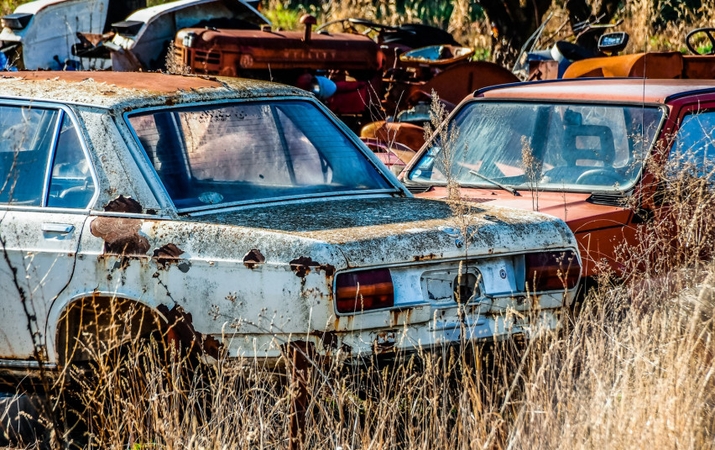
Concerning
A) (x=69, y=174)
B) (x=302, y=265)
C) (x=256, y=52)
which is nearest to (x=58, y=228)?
(x=69, y=174)

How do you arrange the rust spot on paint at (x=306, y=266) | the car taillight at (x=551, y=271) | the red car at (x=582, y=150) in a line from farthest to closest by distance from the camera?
the red car at (x=582, y=150) < the car taillight at (x=551, y=271) < the rust spot on paint at (x=306, y=266)

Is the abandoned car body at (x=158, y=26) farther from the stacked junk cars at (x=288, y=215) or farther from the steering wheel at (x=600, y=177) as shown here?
the steering wheel at (x=600, y=177)

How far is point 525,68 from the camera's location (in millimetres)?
10328

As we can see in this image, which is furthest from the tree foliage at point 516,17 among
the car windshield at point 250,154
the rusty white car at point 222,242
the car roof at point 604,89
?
the rusty white car at point 222,242

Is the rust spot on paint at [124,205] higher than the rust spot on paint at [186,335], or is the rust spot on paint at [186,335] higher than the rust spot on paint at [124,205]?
the rust spot on paint at [124,205]

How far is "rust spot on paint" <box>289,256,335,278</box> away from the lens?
11.8 ft

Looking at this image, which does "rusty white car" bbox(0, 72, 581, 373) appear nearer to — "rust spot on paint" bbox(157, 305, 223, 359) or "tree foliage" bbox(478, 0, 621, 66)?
"rust spot on paint" bbox(157, 305, 223, 359)

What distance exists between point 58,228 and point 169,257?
1.84 feet

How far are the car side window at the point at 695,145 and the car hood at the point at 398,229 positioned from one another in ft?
3.41

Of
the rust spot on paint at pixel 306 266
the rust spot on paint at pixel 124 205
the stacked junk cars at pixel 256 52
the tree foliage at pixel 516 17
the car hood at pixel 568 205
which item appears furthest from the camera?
the tree foliage at pixel 516 17

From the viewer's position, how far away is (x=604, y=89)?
5672 millimetres

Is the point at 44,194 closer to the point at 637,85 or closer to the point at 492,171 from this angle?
the point at 492,171

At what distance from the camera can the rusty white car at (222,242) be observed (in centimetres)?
367

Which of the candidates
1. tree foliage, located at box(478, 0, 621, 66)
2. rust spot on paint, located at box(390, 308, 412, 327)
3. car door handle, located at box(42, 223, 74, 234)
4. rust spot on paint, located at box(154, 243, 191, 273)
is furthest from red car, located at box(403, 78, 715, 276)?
tree foliage, located at box(478, 0, 621, 66)
